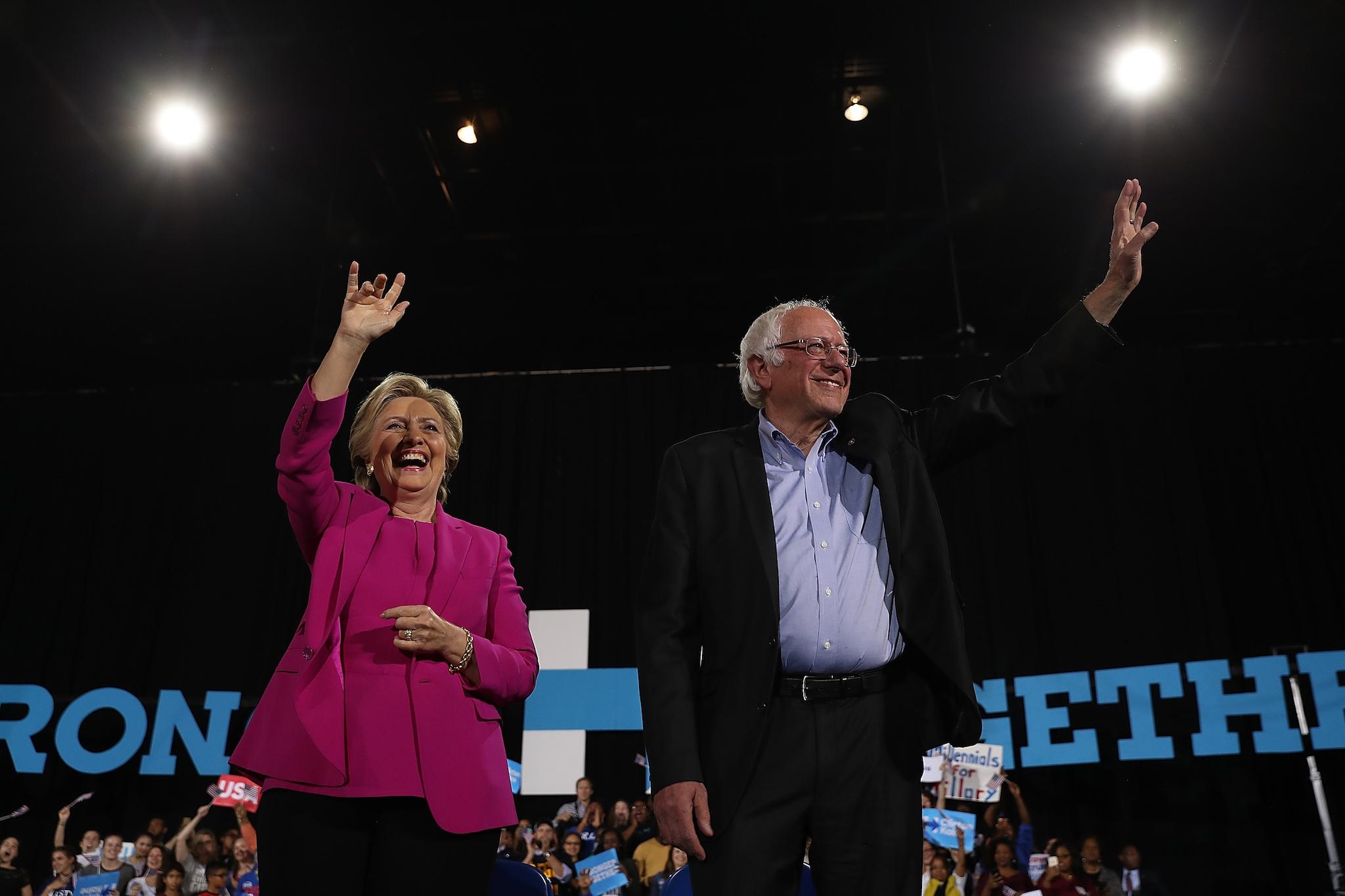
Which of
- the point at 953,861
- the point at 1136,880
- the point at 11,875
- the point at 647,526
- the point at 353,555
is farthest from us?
the point at 647,526

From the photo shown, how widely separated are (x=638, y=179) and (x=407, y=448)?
20.6ft

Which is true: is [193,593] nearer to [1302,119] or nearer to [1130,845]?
[1130,845]

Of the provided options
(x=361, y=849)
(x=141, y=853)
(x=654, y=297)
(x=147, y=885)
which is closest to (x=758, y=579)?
(x=361, y=849)

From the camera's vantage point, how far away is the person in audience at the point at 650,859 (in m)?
6.27

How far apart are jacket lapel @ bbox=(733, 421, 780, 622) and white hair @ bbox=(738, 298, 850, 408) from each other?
15 centimetres

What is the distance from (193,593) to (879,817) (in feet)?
29.0

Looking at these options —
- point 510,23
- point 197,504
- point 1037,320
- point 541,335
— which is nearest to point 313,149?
point 510,23

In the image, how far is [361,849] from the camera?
4.46ft

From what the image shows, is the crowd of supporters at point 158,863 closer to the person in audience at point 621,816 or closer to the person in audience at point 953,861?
the person in audience at point 621,816

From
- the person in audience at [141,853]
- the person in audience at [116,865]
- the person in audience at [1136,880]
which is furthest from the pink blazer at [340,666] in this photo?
the person in audience at [141,853]

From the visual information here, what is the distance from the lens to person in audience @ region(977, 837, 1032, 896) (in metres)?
5.73

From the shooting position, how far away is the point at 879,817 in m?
1.40

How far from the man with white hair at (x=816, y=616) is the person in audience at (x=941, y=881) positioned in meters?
4.54

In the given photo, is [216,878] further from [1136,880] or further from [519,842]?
[1136,880]
